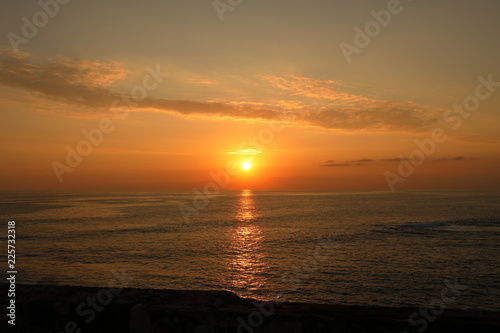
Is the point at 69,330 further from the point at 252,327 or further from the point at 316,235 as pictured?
the point at 316,235

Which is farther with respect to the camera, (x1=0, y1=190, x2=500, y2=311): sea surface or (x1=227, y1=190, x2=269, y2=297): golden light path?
(x1=227, y1=190, x2=269, y2=297): golden light path

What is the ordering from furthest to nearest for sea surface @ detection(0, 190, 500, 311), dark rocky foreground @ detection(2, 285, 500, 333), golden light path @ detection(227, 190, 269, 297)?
golden light path @ detection(227, 190, 269, 297) < sea surface @ detection(0, 190, 500, 311) < dark rocky foreground @ detection(2, 285, 500, 333)

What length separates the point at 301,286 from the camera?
21.8m

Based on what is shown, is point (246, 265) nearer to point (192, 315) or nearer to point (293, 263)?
point (293, 263)

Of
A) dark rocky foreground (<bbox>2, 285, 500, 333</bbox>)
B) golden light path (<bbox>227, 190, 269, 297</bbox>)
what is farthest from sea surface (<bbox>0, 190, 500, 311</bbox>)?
dark rocky foreground (<bbox>2, 285, 500, 333</bbox>)

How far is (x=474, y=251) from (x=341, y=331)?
36.0 metres

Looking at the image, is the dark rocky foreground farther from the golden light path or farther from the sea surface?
the golden light path

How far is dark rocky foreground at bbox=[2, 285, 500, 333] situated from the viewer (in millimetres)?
2766

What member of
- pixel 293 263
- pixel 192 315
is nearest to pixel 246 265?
pixel 293 263

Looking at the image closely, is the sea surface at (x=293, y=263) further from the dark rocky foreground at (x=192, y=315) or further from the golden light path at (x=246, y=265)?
the dark rocky foreground at (x=192, y=315)

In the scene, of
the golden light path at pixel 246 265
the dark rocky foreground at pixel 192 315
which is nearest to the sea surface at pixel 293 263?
the golden light path at pixel 246 265

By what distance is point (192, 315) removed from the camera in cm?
294

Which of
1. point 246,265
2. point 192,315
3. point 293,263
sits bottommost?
point 192,315

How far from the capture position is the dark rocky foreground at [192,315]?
2766 mm
